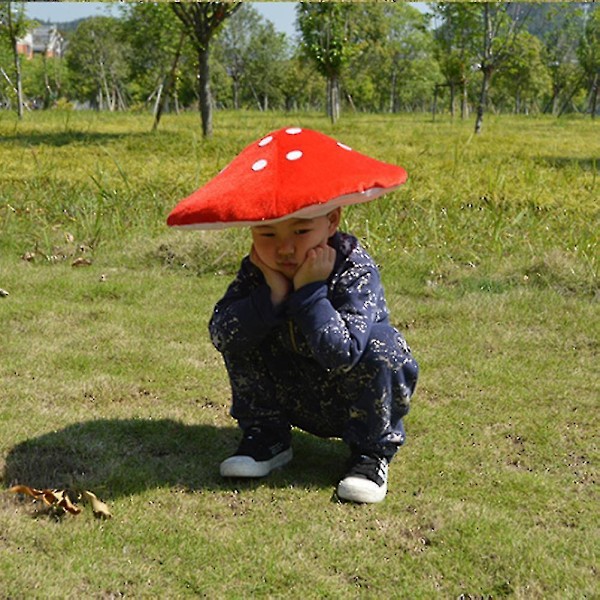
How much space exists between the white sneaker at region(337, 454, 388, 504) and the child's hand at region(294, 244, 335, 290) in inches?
24.8

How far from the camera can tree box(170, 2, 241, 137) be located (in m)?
14.2

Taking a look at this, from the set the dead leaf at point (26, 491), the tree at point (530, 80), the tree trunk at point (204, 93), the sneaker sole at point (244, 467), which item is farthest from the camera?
the tree at point (530, 80)

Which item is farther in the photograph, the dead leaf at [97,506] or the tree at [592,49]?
the tree at [592,49]

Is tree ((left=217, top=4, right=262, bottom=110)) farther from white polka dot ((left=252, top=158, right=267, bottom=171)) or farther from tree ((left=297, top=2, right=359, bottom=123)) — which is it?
white polka dot ((left=252, top=158, right=267, bottom=171))

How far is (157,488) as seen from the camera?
277 cm

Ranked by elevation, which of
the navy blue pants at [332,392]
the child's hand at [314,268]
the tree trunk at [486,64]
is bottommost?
the navy blue pants at [332,392]

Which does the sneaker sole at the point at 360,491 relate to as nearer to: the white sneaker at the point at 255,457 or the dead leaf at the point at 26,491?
the white sneaker at the point at 255,457

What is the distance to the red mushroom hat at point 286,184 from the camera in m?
2.36

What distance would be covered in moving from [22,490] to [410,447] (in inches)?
53.6

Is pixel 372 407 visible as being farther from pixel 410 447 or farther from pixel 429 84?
pixel 429 84

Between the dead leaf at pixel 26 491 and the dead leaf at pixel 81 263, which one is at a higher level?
the dead leaf at pixel 81 263

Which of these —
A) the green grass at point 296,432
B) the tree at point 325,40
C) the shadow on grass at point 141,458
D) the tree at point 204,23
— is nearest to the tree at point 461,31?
the tree at point 325,40

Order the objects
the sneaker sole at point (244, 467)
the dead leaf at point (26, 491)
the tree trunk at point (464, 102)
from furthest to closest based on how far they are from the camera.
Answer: the tree trunk at point (464, 102), the sneaker sole at point (244, 467), the dead leaf at point (26, 491)

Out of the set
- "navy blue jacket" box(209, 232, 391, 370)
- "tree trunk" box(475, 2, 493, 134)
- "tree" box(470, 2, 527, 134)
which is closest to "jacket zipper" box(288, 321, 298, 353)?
"navy blue jacket" box(209, 232, 391, 370)
